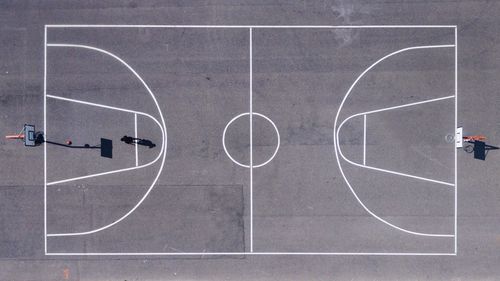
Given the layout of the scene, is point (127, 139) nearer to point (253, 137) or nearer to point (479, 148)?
point (253, 137)

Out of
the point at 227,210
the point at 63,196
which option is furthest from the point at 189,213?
the point at 63,196

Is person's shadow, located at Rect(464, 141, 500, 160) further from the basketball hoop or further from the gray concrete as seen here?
the basketball hoop

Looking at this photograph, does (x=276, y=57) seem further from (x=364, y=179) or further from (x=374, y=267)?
(x=374, y=267)

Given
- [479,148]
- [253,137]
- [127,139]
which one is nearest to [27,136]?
[127,139]

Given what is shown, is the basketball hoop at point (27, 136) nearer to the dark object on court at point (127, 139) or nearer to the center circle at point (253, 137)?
the dark object on court at point (127, 139)

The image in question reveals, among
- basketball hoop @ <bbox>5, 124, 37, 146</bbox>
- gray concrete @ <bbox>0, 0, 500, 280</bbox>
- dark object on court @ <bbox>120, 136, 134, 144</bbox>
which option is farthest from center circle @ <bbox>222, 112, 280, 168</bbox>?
basketball hoop @ <bbox>5, 124, 37, 146</bbox>

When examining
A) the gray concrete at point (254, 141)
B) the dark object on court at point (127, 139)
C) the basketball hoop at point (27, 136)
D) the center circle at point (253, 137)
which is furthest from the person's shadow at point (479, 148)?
the basketball hoop at point (27, 136)
